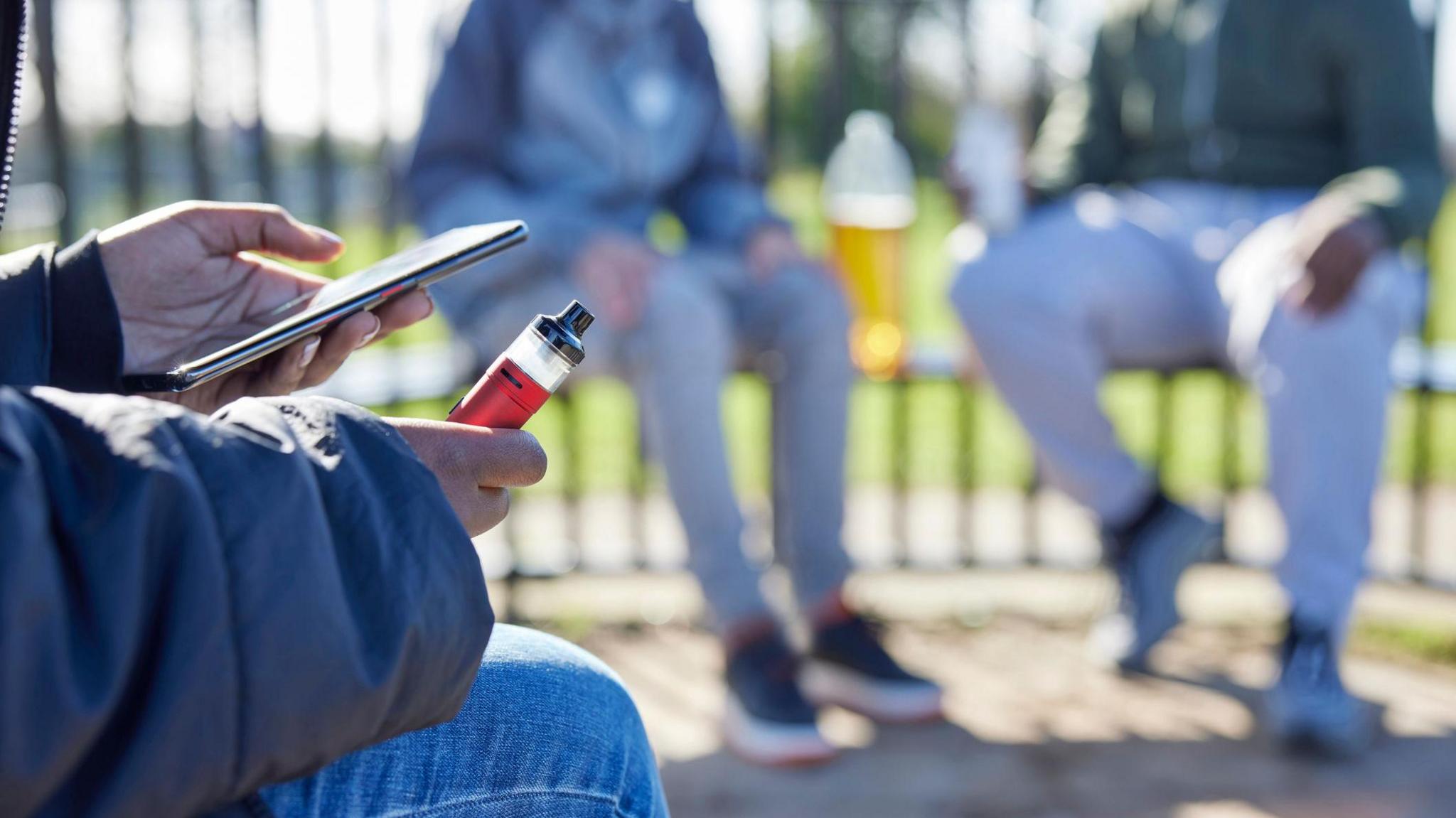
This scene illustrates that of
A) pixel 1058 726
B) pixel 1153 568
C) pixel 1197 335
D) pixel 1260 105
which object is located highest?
pixel 1260 105

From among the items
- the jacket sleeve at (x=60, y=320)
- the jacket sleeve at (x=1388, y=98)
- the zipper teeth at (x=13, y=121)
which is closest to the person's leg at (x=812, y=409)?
the jacket sleeve at (x=1388, y=98)

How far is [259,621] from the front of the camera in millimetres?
757

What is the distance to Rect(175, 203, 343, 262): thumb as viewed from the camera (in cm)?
145

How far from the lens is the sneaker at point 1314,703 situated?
2504 mm

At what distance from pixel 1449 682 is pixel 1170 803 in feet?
3.20

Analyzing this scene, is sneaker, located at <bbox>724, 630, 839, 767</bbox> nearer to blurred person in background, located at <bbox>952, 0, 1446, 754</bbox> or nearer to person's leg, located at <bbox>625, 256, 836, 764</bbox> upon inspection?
person's leg, located at <bbox>625, 256, 836, 764</bbox>

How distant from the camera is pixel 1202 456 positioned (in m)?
5.16

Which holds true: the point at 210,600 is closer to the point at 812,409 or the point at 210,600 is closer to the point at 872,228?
the point at 812,409

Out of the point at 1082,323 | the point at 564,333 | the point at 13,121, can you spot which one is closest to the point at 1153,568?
the point at 1082,323

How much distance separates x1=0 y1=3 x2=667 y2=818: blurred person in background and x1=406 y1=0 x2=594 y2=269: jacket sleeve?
1679mm

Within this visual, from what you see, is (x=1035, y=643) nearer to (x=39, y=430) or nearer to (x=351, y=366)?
(x=351, y=366)

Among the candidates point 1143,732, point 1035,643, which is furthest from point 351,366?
point 1143,732

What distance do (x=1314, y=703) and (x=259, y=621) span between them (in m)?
2.29

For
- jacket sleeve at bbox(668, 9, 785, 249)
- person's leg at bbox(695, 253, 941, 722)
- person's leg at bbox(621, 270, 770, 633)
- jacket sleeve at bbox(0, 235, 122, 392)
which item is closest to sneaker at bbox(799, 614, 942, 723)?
person's leg at bbox(695, 253, 941, 722)
